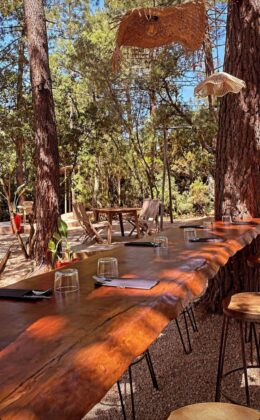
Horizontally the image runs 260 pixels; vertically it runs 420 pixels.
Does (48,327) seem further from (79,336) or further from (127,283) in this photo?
(127,283)

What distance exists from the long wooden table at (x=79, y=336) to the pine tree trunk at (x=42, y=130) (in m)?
4.16

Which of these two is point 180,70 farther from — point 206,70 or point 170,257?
point 170,257

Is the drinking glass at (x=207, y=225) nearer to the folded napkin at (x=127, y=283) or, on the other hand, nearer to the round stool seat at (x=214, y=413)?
the folded napkin at (x=127, y=283)

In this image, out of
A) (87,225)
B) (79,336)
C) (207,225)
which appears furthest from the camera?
(87,225)

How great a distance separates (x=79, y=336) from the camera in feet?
3.59

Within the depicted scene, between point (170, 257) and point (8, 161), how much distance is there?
12846mm

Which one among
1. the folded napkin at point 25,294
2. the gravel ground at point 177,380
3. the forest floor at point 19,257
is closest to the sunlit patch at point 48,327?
the folded napkin at point 25,294

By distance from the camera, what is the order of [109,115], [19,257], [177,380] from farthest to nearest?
[109,115], [19,257], [177,380]

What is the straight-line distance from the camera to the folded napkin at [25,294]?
1493mm

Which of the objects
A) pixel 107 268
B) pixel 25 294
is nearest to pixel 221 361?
pixel 107 268

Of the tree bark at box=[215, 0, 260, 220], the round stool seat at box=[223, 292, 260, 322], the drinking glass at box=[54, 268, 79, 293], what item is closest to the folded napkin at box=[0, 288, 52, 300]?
the drinking glass at box=[54, 268, 79, 293]

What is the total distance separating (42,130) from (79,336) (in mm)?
5202

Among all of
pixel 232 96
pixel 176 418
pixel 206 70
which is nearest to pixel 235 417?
pixel 176 418

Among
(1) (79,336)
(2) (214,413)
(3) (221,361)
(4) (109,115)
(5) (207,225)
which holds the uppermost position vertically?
(4) (109,115)
